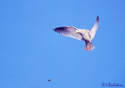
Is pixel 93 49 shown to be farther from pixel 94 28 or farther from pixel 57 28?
pixel 57 28

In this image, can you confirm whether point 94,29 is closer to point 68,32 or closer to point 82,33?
point 82,33

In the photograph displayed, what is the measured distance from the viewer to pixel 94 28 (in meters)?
1.84

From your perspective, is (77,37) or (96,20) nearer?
(96,20)

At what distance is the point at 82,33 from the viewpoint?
1.87 meters

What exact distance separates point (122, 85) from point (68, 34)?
1.86 feet

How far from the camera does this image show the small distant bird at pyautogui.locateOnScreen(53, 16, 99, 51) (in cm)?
186

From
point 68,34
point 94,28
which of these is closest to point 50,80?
point 68,34

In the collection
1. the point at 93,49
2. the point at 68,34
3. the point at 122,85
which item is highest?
the point at 68,34

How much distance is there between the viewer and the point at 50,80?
192 centimetres

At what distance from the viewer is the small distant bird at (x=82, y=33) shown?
1.86 m

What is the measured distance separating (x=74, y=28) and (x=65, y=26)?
3.0 inches

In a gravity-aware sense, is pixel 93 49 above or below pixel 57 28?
below

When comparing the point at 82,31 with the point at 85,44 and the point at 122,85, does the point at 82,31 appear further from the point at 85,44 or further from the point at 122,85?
the point at 122,85

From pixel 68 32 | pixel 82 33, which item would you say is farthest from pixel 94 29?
pixel 68 32
